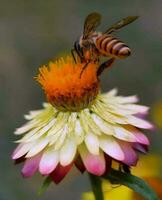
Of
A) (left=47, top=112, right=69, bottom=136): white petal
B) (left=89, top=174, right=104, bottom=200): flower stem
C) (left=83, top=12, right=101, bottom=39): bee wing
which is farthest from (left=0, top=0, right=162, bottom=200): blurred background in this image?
(left=89, top=174, right=104, bottom=200): flower stem

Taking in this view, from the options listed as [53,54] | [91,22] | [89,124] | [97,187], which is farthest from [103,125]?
[53,54]

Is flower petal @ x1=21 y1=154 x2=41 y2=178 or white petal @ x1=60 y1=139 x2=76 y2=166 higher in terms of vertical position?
flower petal @ x1=21 y1=154 x2=41 y2=178

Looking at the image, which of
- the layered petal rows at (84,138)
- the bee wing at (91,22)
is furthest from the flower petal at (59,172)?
the bee wing at (91,22)

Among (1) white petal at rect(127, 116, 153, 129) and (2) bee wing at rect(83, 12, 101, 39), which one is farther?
(2) bee wing at rect(83, 12, 101, 39)

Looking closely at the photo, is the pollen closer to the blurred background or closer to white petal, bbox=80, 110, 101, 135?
white petal, bbox=80, 110, 101, 135

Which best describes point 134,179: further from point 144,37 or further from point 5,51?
point 5,51

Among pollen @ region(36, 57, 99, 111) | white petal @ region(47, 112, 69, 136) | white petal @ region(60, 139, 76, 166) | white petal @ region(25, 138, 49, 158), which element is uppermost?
pollen @ region(36, 57, 99, 111)
